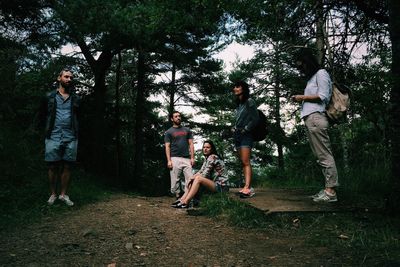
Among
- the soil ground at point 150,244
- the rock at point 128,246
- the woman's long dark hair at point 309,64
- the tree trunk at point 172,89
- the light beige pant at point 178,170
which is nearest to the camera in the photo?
the soil ground at point 150,244

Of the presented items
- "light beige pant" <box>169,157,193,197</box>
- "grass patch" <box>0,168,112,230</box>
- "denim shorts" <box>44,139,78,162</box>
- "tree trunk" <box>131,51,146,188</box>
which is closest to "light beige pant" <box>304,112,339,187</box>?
"light beige pant" <box>169,157,193,197</box>

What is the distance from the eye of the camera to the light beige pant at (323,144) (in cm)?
467

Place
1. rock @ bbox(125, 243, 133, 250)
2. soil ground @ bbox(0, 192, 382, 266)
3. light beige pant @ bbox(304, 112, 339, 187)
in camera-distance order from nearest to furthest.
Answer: soil ground @ bbox(0, 192, 382, 266) → rock @ bbox(125, 243, 133, 250) → light beige pant @ bbox(304, 112, 339, 187)

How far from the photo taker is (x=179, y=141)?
23.4ft

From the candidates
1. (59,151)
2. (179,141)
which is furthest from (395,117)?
(59,151)

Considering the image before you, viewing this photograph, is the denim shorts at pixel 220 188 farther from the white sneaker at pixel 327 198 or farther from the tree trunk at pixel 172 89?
the tree trunk at pixel 172 89

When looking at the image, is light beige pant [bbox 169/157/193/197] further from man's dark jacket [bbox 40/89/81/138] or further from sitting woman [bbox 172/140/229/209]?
man's dark jacket [bbox 40/89/81/138]

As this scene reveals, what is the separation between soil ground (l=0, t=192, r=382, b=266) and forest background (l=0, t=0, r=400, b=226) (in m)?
1.22

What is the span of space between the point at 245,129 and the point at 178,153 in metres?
1.97

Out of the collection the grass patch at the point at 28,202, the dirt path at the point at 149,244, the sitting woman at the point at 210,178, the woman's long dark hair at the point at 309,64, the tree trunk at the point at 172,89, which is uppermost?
the tree trunk at the point at 172,89

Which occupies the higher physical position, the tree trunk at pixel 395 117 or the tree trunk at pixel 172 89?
the tree trunk at pixel 172 89

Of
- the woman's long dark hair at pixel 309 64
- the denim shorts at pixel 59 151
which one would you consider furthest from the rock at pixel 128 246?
the woman's long dark hair at pixel 309 64

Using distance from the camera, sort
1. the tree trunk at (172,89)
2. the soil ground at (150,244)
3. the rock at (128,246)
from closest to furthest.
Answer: the soil ground at (150,244), the rock at (128,246), the tree trunk at (172,89)

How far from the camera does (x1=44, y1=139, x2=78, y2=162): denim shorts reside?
5.64 metres
